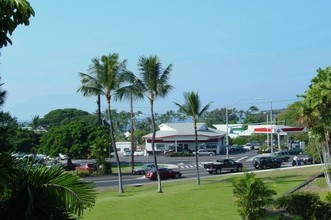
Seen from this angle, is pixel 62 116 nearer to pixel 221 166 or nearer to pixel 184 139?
pixel 184 139

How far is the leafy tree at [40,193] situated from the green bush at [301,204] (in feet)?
46.9

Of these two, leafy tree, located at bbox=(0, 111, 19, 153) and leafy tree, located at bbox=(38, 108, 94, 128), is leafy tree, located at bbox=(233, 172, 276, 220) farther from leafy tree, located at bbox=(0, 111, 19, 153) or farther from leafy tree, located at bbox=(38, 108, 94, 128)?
leafy tree, located at bbox=(38, 108, 94, 128)

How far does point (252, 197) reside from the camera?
18078 mm

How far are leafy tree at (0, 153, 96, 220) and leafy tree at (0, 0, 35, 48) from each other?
1.58m

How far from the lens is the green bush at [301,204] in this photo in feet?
63.4

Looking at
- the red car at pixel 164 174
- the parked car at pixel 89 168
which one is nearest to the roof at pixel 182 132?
the parked car at pixel 89 168

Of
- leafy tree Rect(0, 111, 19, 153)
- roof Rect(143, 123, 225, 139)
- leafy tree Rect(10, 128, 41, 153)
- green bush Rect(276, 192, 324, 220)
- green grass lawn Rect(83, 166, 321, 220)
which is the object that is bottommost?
green grass lawn Rect(83, 166, 321, 220)

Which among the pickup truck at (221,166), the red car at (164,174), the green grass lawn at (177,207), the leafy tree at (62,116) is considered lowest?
the green grass lawn at (177,207)

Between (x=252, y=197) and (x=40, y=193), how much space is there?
12.9 metres

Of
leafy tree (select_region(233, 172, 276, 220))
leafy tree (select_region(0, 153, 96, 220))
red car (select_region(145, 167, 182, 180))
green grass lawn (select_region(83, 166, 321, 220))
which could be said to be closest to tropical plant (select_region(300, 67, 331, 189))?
green grass lawn (select_region(83, 166, 321, 220))

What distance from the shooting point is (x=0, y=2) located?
15.5 feet

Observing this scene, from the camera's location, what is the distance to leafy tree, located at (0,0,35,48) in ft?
15.0

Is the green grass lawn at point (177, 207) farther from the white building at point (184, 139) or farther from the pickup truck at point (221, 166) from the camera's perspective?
the white building at point (184, 139)

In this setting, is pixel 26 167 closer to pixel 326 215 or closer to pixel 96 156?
pixel 326 215
